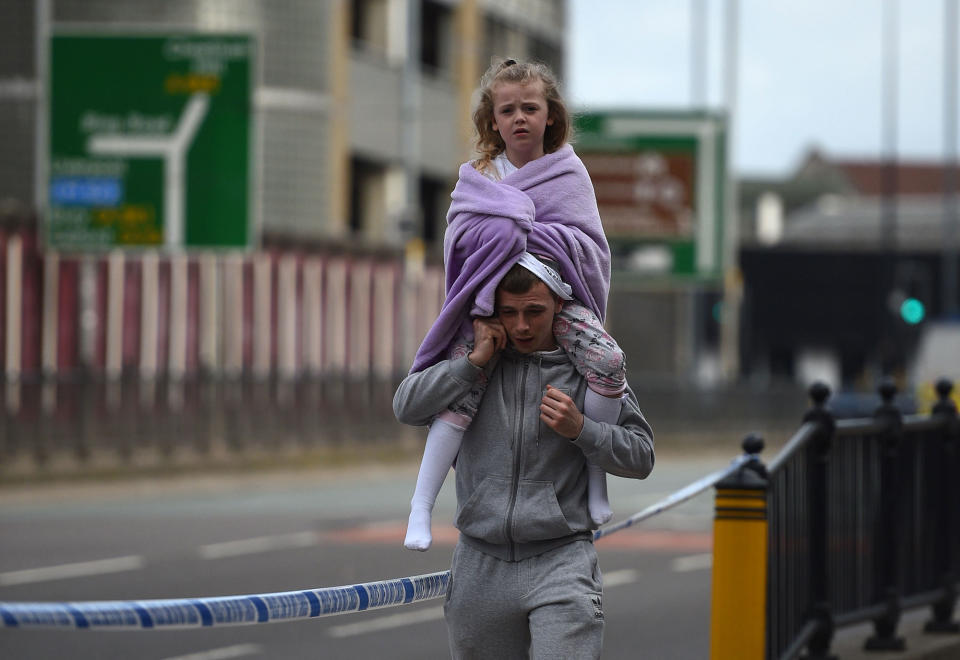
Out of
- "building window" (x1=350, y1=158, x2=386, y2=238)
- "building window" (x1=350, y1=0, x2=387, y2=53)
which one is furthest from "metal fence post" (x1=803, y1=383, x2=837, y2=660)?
"building window" (x1=350, y1=0, x2=387, y2=53)

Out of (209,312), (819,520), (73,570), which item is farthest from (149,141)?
(819,520)

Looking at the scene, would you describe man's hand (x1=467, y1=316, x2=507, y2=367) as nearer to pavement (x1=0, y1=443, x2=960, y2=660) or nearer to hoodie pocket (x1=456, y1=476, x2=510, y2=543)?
hoodie pocket (x1=456, y1=476, x2=510, y2=543)

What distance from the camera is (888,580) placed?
8.17 metres

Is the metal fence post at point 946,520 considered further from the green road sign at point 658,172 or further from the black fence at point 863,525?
the green road sign at point 658,172

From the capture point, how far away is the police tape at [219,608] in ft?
11.1

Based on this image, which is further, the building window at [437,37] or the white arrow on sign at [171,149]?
the building window at [437,37]

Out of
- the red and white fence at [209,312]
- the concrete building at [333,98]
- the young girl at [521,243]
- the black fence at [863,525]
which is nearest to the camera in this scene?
the young girl at [521,243]

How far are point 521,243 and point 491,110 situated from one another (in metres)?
0.38

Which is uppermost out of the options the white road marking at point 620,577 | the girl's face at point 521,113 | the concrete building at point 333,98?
the concrete building at point 333,98

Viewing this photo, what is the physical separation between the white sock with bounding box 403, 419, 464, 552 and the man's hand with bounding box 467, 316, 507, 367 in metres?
0.18

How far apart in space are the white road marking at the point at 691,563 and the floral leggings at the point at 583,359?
9362 mm

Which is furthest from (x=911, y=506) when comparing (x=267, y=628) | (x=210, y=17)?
(x=210, y=17)

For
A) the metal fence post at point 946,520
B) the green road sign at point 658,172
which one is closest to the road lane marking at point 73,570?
the metal fence post at point 946,520

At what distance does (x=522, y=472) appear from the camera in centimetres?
416
